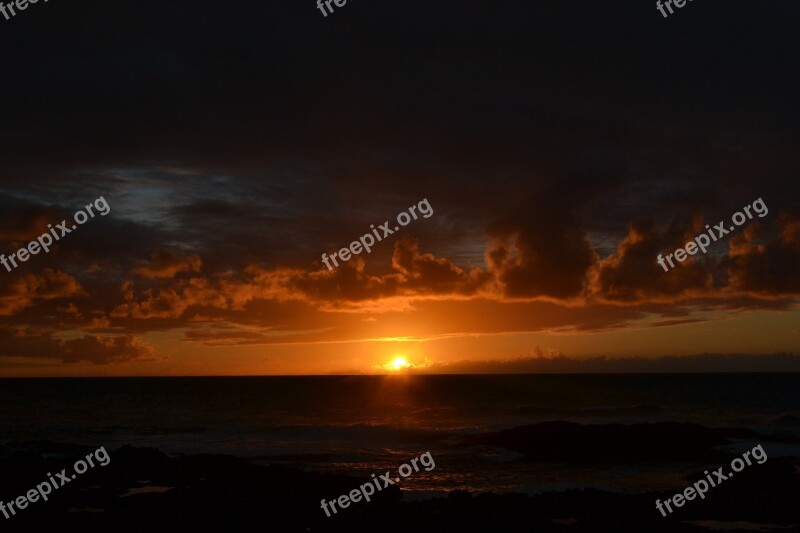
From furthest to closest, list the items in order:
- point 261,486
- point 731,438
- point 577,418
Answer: point 577,418, point 731,438, point 261,486

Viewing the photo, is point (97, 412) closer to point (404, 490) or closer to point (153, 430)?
point (153, 430)

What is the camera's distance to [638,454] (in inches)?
1699

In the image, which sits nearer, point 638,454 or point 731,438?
point 638,454

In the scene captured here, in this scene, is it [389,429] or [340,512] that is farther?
[389,429]

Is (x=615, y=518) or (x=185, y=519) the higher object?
(x=185, y=519)

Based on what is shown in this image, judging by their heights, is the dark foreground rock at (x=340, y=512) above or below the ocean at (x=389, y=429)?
below

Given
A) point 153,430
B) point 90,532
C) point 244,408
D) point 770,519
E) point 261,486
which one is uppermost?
point 244,408

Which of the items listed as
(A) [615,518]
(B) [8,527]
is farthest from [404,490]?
(B) [8,527]

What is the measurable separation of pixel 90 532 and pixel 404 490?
13425 millimetres

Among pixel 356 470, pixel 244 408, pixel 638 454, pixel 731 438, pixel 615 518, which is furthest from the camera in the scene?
pixel 244 408

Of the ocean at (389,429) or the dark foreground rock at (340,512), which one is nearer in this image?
the dark foreground rock at (340,512)

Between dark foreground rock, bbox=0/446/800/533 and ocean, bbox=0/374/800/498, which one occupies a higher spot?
ocean, bbox=0/374/800/498

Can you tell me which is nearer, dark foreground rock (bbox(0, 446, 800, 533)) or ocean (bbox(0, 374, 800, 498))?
dark foreground rock (bbox(0, 446, 800, 533))

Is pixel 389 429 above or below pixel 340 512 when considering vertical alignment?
above
